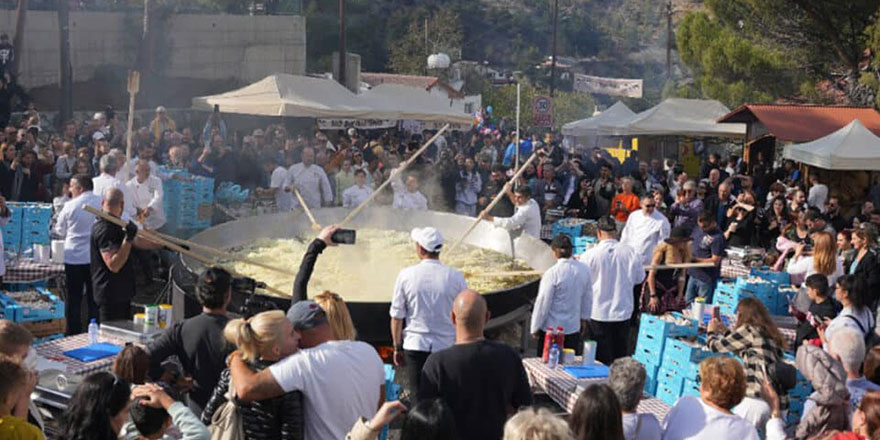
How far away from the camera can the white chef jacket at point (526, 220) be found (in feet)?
35.5

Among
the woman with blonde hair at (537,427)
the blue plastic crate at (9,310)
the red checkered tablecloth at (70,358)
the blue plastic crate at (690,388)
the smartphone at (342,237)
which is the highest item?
the smartphone at (342,237)

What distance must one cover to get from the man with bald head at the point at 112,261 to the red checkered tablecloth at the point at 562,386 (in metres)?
3.48

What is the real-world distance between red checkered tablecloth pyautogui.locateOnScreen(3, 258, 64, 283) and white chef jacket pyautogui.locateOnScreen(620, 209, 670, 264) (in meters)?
5.91

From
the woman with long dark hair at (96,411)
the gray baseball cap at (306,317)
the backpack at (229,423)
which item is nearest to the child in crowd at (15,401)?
the woman with long dark hair at (96,411)

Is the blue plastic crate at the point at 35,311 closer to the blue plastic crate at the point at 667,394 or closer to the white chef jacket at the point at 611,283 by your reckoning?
the white chef jacket at the point at 611,283

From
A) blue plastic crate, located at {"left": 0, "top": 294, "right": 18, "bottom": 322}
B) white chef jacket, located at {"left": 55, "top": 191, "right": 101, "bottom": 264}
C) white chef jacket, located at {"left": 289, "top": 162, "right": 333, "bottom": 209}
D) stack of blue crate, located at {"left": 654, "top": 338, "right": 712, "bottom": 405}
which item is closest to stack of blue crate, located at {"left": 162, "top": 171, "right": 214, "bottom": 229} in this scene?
white chef jacket, located at {"left": 289, "top": 162, "right": 333, "bottom": 209}

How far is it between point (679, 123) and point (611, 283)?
534 inches

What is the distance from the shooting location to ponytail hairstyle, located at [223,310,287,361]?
14.8 ft

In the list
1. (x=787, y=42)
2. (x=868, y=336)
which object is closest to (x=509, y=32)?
(x=787, y=42)

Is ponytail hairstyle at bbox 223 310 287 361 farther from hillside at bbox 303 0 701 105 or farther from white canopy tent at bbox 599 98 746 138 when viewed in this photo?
hillside at bbox 303 0 701 105

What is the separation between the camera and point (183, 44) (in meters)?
27.3

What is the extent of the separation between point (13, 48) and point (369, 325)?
16933 mm

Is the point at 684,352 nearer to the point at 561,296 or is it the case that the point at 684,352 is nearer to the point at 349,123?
the point at 561,296

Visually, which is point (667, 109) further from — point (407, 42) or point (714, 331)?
point (407, 42)
